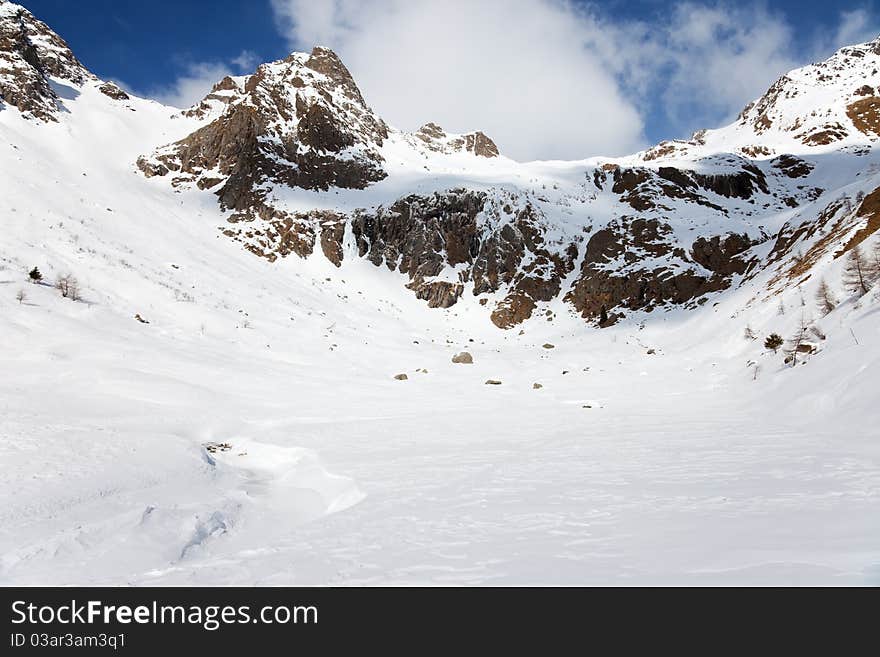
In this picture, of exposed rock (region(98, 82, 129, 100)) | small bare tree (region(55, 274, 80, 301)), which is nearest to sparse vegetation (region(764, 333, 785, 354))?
small bare tree (region(55, 274, 80, 301))

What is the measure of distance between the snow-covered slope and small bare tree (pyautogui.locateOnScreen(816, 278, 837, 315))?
298 millimetres

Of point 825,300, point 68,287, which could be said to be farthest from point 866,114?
point 68,287

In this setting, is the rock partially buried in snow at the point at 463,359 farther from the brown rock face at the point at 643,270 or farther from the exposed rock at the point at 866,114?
the exposed rock at the point at 866,114

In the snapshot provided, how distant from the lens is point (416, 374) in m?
21.7

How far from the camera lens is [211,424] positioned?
1059 centimetres

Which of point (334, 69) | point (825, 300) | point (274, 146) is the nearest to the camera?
point (825, 300)

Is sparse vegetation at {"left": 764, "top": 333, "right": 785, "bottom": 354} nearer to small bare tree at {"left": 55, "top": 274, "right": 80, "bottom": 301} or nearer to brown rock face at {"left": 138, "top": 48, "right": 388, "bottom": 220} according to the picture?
small bare tree at {"left": 55, "top": 274, "right": 80, "bottom": 301}

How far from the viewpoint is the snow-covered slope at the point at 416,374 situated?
417cm

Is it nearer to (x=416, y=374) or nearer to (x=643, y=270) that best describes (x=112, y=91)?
(x=416, y=374)

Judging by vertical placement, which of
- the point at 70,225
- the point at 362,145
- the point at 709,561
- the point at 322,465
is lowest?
the point at 709,561

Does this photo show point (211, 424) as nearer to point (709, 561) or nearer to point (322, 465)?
point (322, 465)

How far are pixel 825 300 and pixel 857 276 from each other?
3.83ft
